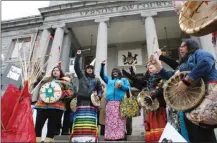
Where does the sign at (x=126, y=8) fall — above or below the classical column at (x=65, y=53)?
above

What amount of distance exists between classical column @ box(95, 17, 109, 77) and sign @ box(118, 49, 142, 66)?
2.77 m

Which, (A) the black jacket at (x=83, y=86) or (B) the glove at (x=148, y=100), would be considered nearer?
(B) the glove at (x=148, y=100)

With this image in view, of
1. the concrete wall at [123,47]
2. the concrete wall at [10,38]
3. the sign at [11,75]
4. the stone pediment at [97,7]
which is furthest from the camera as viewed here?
the concrete wall at [123,47]

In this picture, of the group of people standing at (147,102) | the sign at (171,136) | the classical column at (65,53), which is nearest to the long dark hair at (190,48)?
the group of people standing at (147,102)

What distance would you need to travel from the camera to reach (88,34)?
15523 mm

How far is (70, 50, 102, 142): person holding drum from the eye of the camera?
3.80 metres

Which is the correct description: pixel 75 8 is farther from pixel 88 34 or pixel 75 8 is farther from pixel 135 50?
pixel 135 50

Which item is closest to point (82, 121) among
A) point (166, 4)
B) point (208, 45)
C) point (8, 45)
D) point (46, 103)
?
point (46, 103)

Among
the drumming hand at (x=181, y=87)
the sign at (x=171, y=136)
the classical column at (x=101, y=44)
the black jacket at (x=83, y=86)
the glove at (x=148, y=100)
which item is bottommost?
the sign at (x=171, y=136)

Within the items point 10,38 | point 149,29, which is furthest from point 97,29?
point 10,38

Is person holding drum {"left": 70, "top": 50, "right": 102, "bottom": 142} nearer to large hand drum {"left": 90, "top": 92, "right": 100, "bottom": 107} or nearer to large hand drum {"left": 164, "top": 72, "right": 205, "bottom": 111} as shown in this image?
large hand drum {"left": 90, "top": 92, "right": 100, "bottom": 107}

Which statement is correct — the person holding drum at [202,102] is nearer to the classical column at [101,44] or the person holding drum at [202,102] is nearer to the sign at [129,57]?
the classical column at [101,44]

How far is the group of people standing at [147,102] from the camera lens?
2.64m

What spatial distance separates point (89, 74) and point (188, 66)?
215cm
